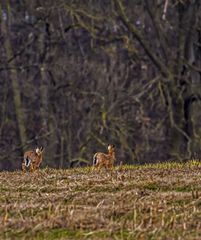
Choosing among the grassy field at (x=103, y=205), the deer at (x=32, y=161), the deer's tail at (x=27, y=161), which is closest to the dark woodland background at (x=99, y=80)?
the deer at (x=32, y=161)

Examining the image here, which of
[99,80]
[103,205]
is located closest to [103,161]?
[103,205]

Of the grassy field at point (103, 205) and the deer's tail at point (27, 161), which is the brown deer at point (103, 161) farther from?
the deer's tail at point (27, 161)

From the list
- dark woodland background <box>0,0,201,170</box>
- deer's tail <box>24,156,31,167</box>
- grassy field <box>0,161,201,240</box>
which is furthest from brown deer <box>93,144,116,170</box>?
dark woodland background <box>0,0,201,170</box>

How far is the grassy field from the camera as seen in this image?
9.41 m

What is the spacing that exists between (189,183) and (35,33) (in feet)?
60.5

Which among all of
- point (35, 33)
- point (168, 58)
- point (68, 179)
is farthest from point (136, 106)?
point (68, 179)

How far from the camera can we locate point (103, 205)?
10.6 m

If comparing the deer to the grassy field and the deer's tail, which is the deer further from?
the grassy field

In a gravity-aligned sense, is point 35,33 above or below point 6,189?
above

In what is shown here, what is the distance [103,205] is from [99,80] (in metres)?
20.9

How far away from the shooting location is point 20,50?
3025 centimetres

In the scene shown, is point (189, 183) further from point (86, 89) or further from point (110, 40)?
point (86, 89)

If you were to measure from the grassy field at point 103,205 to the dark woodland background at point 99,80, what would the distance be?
13.7 m

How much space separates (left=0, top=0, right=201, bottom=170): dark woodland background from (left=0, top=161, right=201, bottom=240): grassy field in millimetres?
13653
